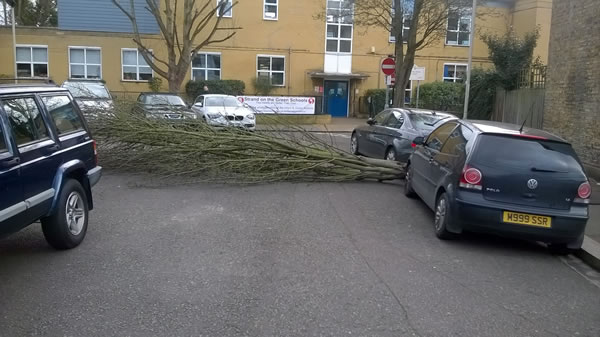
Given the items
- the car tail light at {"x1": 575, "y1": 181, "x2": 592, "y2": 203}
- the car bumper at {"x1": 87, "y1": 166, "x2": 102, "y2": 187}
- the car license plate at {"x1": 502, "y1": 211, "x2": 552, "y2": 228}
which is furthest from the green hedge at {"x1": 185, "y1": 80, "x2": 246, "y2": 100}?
the car tail light at {"x1": 575, "y1": 181, "x2": 592, "y2": 203}

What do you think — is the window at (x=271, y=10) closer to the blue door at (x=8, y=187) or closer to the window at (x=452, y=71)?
the window at (x=452, y=71)

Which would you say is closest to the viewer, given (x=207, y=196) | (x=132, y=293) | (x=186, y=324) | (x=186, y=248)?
(x=186, y=324)

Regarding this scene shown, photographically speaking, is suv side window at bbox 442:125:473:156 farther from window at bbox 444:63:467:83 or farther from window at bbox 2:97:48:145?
window at bbox 444:63:467:83

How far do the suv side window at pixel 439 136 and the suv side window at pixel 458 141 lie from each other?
24 centimetres

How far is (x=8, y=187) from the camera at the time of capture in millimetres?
4590

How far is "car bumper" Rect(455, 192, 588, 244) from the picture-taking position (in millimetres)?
6156

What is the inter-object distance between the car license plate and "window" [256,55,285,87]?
87.2 ft

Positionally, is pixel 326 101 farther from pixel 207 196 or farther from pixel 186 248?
pixel 186 248

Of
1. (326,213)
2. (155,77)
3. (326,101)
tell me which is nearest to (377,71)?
(326,101)

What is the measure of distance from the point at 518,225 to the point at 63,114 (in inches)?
210

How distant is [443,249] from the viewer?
6.34 m

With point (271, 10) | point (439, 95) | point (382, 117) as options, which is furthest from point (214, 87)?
point (382, 117)

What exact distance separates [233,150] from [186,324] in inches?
232

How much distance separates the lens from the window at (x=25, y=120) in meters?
4.99
